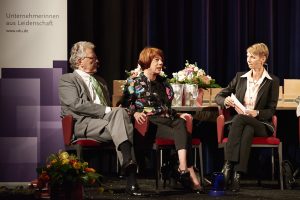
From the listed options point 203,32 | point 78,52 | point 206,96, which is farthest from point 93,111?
point 203,32

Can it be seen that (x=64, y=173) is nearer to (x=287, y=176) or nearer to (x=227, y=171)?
(x=227, y=171)

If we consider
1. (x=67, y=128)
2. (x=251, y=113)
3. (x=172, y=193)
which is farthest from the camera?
(x=251, y=113)

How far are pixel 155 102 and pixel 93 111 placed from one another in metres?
0.55

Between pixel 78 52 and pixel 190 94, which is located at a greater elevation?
pixel 78 52

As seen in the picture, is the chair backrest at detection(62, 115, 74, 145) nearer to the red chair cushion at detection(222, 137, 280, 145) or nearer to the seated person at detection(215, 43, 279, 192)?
the seated person at detection(215, 43, 279, 192)

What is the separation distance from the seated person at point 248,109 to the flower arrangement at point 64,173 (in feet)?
4.49

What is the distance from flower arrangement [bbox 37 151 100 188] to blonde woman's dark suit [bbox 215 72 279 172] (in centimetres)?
142

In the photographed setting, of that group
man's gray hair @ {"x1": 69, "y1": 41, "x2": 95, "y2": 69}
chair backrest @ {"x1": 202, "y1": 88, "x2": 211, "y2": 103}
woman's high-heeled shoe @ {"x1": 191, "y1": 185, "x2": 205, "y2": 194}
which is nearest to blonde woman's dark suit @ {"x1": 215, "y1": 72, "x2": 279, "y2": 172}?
woman's high-heeled shoe @ {"x1": 191, "y1": 185, "x2": 205, "y2": 194}

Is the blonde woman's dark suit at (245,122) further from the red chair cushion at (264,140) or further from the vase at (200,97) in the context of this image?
the vase at (200,97)

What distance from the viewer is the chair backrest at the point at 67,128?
17.1 ft

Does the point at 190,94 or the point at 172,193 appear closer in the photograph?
the point at 172,193

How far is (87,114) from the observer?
17.4ft

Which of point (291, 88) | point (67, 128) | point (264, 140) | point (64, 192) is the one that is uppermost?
point (291, 88)

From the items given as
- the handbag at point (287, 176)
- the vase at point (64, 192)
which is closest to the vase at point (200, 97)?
the handbag at point (287, 176)
